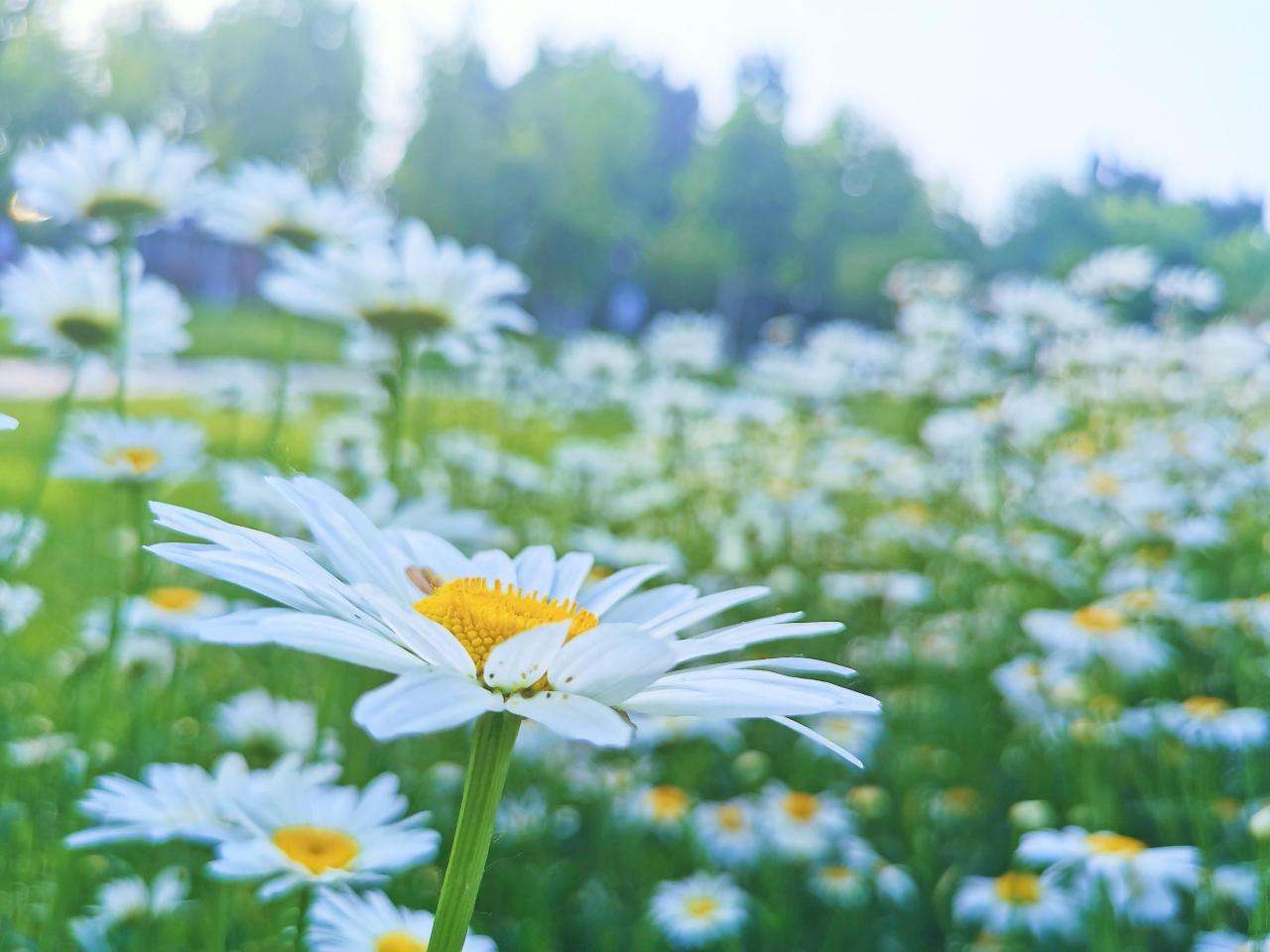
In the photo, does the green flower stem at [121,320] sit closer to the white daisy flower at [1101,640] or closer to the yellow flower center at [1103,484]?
the white daisy flower at [1101,640]

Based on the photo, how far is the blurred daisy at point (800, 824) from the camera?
2.15 meters

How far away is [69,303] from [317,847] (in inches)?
43.7

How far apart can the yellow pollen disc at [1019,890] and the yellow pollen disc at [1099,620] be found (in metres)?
0.60

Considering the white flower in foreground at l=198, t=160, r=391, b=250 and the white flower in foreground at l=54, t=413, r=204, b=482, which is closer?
the white flower in foreground at l=54, t=413, r=204, b=482

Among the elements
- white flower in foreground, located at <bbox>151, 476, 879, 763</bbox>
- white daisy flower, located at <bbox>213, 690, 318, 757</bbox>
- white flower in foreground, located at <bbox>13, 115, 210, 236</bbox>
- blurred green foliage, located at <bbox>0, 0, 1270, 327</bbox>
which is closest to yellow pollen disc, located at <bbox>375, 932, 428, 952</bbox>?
white flower in foreground, located at <bbox>151, 476, 879, 763</bbox>

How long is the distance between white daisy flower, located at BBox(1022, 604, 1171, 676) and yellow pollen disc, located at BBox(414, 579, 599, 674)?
6.19ft

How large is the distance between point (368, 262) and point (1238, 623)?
171 centimetres

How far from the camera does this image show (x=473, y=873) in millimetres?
531

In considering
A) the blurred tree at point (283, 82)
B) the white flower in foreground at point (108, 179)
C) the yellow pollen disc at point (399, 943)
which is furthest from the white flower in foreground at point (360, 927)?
the blurred tree at point (283, 82)

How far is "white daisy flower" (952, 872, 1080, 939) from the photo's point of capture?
1.88 m

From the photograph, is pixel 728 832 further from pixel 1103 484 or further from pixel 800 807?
pixel 1103 484

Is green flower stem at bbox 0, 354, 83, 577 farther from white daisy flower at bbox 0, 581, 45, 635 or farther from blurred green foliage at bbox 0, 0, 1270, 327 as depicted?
blurred green foliage at bbox 0, 0, 1270, 327

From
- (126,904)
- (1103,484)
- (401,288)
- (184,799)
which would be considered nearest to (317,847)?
(184,799)

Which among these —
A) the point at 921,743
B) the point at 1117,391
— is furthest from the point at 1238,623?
the point at 1117,391
